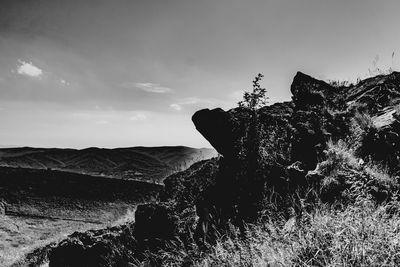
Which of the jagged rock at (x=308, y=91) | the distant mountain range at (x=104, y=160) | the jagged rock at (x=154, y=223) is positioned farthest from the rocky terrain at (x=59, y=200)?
the jagged rock at (x=308, y=91)

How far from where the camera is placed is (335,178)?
141 inches

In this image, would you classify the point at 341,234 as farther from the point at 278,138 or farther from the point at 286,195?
the point at 278,138

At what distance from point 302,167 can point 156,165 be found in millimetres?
20767

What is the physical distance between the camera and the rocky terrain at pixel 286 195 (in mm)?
2678

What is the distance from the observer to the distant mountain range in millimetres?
21859

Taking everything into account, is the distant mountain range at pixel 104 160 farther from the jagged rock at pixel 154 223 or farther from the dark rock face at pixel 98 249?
the jagged rock at pixel 154 223

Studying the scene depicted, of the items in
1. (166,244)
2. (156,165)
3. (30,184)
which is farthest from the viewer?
(156,165)

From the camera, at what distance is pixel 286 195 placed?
157 inches

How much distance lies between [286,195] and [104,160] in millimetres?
22099

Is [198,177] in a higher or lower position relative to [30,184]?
higher

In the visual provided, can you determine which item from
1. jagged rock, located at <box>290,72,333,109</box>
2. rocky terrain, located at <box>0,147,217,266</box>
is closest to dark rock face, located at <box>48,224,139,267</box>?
rocky terrain, located at <box>0,147,217,266</box>

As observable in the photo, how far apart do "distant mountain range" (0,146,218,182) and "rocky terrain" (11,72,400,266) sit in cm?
1418

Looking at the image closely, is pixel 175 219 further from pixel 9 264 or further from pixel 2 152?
pixel 2 152

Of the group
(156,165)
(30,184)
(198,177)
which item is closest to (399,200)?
(198,177)
